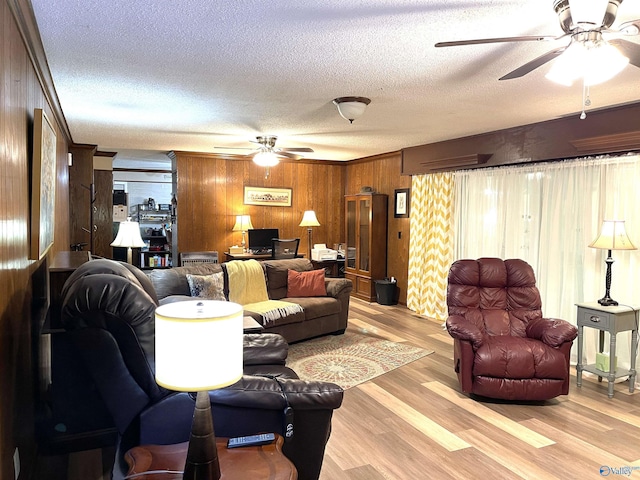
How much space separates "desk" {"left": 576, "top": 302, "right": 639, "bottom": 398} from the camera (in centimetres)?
367

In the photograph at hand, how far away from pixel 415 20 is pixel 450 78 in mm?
1037

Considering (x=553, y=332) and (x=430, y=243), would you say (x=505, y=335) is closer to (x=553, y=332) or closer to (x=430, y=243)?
(x=553, y=332)

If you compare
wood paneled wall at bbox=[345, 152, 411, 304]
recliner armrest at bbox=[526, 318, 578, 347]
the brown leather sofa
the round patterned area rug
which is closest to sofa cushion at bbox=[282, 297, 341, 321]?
the brown leather sofa

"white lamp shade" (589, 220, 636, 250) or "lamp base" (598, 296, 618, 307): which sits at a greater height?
"white lamp shade" (589, 220, 636, 250)

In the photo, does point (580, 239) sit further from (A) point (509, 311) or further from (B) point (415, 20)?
(B) point (415, 20)

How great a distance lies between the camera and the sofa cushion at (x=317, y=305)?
5035mm

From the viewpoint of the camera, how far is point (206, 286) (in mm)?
4625

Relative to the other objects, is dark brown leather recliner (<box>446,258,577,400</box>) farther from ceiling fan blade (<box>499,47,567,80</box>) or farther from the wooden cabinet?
the wooden cabinet

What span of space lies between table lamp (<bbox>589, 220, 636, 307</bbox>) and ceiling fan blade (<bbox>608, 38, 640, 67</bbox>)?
223 cm

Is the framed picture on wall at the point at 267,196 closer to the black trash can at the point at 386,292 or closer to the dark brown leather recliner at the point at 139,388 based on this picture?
the black trash can at the point at 386,292

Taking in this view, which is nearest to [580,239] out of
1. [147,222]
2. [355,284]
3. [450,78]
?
[450,78]

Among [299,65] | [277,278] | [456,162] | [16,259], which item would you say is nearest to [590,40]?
[299,65]

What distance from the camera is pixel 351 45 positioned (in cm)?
258

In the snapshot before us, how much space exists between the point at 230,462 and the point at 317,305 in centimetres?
353
